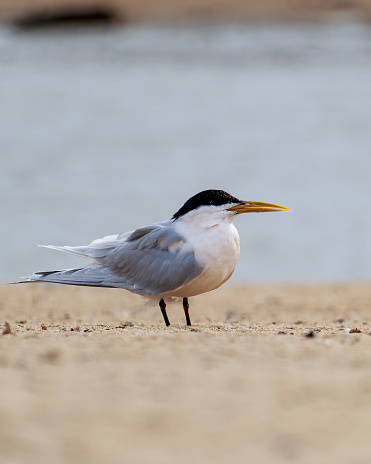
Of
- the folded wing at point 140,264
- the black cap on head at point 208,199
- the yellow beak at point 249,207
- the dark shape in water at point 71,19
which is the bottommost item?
the folded wing at point 140,264

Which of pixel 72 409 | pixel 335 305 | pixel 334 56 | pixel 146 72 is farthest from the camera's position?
pixel 334 56

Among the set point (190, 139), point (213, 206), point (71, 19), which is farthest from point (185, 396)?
point (71, 19)

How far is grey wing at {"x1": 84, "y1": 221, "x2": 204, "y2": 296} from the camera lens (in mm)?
4426

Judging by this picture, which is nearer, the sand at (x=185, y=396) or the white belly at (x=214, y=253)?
the sand at (x=185, y=396)

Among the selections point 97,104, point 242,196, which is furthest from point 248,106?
point 242,196

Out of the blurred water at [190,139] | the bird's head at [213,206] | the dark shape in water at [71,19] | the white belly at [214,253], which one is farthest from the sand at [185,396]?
the dark shape in water at [71,19]

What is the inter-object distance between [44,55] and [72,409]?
1094 inches

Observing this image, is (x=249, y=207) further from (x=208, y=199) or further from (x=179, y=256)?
(x=179, y=256)

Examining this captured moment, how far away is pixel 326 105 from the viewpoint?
2028 centimetres

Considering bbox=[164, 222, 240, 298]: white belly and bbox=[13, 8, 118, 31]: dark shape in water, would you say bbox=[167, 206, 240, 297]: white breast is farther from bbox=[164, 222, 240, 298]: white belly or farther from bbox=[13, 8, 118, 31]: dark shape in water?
bbox=[13, 8, 118, 31]: dark shape in water

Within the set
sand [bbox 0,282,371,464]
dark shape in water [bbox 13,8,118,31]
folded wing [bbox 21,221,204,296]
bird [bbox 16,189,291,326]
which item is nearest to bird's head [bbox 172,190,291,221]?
bird [bbox 16,189,291,326]

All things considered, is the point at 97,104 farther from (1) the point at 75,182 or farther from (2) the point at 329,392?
(2) the point at 329,392

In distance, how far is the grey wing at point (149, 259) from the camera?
14.5 feet

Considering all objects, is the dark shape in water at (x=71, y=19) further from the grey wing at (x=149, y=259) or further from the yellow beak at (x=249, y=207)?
the yellow beak at (x=249, y=207)
